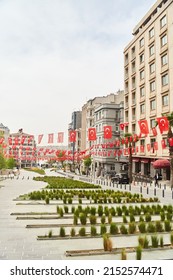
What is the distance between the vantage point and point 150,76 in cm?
4266

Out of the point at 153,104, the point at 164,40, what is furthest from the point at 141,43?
the point at 153,104

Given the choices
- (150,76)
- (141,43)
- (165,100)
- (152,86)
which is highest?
(141,43)

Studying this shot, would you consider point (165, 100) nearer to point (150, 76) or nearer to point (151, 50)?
point (150, 76)

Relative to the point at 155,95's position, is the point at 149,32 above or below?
above

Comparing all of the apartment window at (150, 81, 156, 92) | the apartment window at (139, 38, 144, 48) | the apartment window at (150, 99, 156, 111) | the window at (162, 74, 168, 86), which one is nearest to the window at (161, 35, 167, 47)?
the window at (162, 74, 168, 86)

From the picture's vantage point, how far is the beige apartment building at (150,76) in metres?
37.6

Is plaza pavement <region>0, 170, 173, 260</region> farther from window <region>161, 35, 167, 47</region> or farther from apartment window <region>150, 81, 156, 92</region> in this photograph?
window <region>161, 35, 167, 47</region>

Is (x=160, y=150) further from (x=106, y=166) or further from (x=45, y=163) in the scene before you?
(x=45, y=163)

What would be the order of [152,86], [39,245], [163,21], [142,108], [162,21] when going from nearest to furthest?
[39,245] < [163,21] < [162,21] < [152,86] < [142,108]

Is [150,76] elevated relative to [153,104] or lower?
elevated

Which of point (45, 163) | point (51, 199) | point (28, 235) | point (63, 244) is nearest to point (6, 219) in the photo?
point (28, 235)

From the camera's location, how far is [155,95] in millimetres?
40844
